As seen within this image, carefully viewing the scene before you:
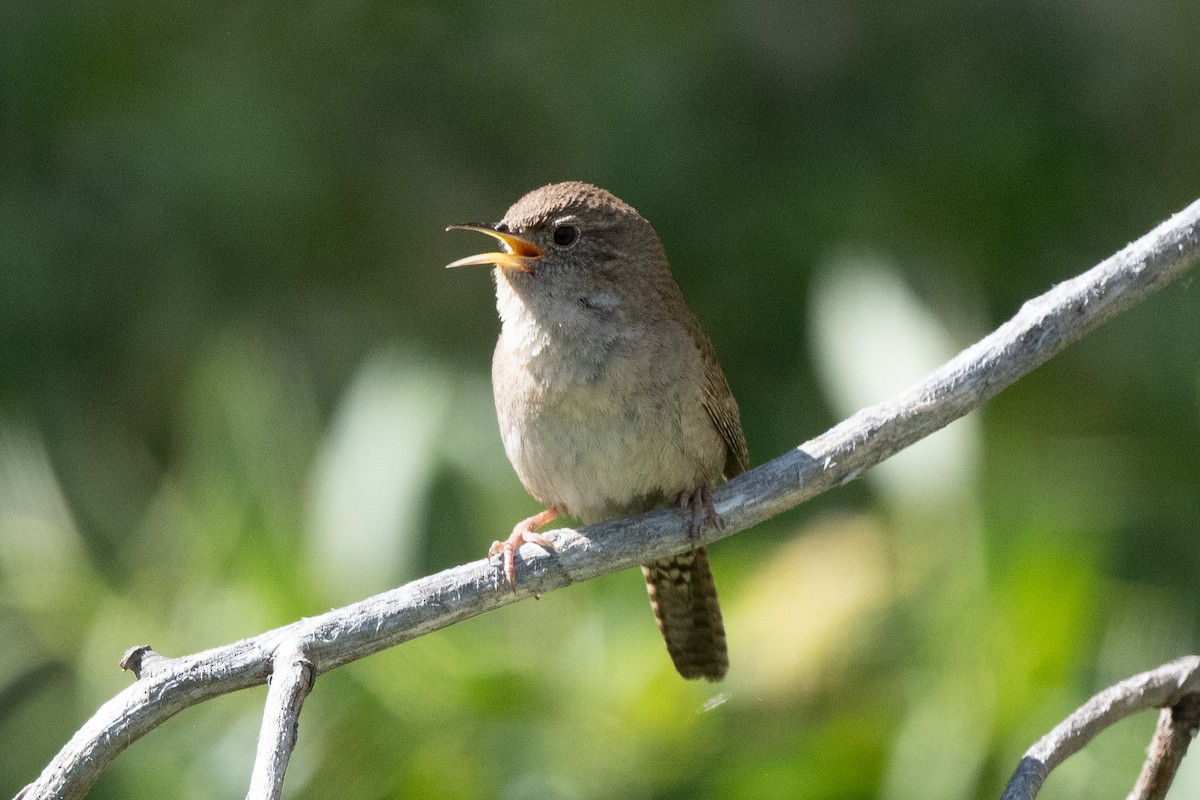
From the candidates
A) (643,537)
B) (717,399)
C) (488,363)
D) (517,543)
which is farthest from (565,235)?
(488,363)

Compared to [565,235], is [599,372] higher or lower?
lower

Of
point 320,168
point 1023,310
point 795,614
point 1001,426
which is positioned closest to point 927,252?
point 1001,426

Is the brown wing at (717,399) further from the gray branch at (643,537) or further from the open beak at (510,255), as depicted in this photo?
the gray branch at (643,537)

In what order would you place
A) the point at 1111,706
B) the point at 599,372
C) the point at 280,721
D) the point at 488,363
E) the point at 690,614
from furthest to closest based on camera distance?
the point at 488,363, the point at 690,614, the point at 599,372, the point at 1111,706, the point at 280,721

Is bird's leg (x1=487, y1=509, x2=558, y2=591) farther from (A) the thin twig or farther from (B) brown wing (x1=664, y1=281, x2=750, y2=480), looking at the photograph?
(A) the thin twig

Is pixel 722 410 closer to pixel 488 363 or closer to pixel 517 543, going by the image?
pixel 517 543

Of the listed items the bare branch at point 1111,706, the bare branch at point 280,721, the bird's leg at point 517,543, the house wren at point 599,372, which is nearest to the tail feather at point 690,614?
the house wren at point 599,372

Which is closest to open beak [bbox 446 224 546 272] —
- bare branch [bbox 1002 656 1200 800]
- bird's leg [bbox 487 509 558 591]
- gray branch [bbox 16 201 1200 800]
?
bird's leg [bbox 487 509 558 591]
